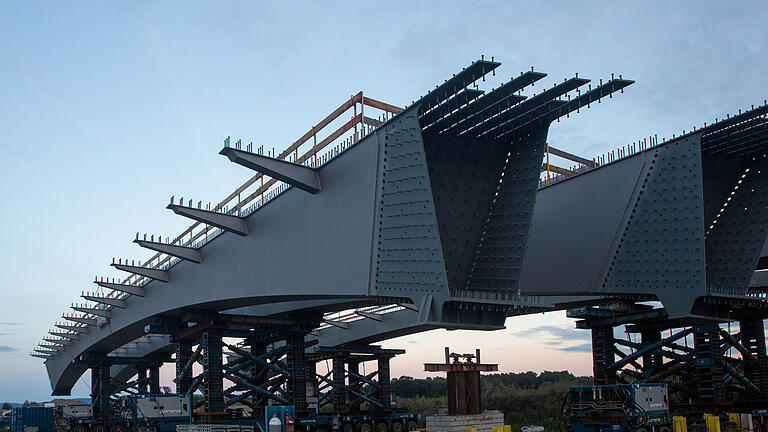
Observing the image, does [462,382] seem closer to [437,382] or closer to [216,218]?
[216,218]

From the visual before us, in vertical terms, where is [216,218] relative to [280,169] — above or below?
below

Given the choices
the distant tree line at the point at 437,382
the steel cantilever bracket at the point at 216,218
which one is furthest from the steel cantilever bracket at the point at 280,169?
the distant tree line at the point at 437,382

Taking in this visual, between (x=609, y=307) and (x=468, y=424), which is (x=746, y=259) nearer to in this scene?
(x=609, y=307)

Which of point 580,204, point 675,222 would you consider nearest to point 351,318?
point 580,204

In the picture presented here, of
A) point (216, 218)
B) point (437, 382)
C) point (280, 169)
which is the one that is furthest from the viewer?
point (437, 382)

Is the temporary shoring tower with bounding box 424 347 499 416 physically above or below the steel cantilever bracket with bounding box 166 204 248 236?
below

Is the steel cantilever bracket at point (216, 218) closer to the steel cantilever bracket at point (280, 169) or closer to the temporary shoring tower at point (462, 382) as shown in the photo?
the steel cantilever bracket at point (280, 169)

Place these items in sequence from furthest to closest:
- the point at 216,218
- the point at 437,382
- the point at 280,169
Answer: the point at 437,382 < the point at 216,218 < the point at 280,169

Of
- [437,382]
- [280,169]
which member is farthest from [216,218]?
[437,382]

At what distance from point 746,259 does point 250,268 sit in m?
21.9

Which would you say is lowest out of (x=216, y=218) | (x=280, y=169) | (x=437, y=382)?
(x=437, y=382)

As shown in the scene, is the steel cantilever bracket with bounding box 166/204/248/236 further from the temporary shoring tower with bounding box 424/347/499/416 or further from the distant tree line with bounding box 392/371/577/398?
the distant tree line with bounding box 392/371/577/398

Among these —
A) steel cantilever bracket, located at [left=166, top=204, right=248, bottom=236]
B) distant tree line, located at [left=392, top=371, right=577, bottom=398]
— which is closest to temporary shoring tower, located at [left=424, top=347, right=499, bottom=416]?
steel cantilever bracket, located at [left=166, top=204, right=248, bottom=236]

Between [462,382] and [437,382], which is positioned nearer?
[462,382]
